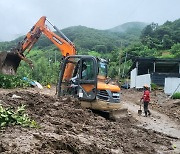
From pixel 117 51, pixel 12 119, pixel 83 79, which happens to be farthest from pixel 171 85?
pixel 117 51

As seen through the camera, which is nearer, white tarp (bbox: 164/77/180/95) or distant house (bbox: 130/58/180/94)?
white tarp (bbox: 164/77/180/95)

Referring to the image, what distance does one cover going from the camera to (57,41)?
17.7 meters

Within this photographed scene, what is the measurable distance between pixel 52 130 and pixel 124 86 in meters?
39.0

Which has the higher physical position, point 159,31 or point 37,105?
point 159,31

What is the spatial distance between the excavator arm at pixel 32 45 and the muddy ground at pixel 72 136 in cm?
353

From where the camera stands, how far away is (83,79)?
13.4 m

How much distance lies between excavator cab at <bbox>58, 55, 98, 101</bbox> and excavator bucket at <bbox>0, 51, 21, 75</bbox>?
299 inches

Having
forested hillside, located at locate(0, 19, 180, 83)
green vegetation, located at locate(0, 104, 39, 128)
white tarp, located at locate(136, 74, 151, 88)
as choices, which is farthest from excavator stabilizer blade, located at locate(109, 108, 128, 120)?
white tarp, located at locate(136, 74, 151, 88)

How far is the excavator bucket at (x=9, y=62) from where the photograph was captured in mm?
21062

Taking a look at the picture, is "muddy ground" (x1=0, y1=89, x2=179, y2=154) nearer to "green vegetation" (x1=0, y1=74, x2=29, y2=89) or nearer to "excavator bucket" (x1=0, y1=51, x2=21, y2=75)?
"excavator bucket" (x1=0, y1=51, x2=21, y2=75)

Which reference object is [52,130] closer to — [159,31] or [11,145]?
[11,145]

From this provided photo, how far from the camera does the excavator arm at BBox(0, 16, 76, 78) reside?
1728 cm

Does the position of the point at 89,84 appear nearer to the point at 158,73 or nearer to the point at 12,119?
the point at 12,119

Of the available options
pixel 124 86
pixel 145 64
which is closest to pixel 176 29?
pixel 124 86
